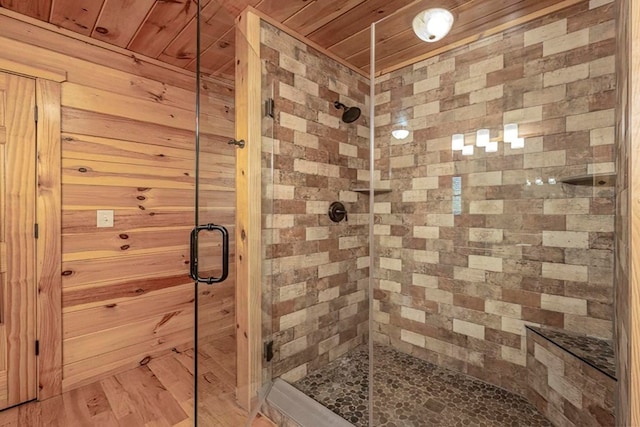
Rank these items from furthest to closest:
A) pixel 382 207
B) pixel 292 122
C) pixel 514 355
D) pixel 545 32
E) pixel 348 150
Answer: pixel 382 207 < pixel 348 150 < pixel 292 122 < pixel 514 355 < pixel 545 32

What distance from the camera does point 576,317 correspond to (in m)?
1.47

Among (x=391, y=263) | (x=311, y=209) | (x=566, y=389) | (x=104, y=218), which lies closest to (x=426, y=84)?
(x=311, y=209)

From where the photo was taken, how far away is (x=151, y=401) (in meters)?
1.71

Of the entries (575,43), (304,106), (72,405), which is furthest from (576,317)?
(72,405)

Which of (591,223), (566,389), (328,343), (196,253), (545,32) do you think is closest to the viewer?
(196,253)

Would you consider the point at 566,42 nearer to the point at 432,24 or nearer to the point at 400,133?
the point at 432,24

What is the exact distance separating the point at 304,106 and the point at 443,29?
977mm

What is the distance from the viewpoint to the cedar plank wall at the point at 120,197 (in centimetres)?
180

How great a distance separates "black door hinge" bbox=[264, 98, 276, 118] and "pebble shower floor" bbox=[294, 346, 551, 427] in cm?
166

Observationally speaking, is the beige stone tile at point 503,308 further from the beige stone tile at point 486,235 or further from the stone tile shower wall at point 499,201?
the beige stone tile at point 486,235

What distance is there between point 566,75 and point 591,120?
282 millimetres

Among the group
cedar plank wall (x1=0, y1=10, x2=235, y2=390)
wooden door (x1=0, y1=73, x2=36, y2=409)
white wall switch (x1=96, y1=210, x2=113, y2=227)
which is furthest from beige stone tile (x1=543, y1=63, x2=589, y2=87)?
wooden door (x1=0, y1=73, x2=36, y2=409)

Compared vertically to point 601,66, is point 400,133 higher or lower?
lower

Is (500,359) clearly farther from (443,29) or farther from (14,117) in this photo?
(14,117)
